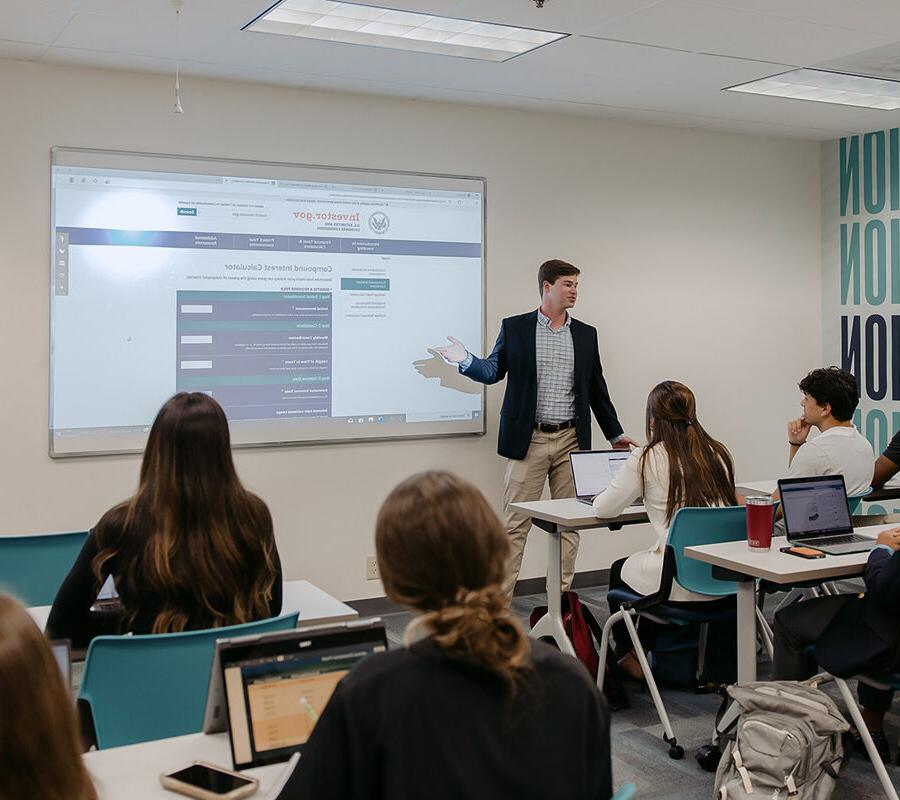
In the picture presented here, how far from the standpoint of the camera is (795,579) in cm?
322

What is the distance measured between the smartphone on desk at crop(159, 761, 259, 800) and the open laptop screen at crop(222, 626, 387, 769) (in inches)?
2.3

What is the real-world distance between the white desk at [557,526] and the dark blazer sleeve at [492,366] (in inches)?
45.4

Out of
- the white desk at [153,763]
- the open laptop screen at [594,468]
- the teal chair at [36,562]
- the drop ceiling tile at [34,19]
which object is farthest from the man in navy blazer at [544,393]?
the white desk at [153,763]

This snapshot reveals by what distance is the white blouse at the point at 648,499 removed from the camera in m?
3.94

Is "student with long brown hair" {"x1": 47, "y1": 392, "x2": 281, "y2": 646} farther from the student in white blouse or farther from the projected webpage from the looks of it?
the projected webpage

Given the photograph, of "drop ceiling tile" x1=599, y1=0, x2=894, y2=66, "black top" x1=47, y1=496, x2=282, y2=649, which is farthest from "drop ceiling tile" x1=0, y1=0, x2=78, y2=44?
"black top" x1=47, y1=496, x2=282, y2=649

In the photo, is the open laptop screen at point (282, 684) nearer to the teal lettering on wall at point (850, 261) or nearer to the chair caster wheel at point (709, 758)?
the chair caster wheel at point (709, 758)

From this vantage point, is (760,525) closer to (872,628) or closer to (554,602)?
(872,628)

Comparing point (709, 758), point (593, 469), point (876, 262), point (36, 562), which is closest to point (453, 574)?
point (36, 562)

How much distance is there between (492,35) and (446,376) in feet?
6.23

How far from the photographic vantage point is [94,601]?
8.26 ft

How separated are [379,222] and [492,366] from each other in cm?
98

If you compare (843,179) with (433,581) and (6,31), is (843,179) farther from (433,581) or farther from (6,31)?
(433,581)

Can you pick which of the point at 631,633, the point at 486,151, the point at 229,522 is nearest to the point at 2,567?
the point at 229,522
